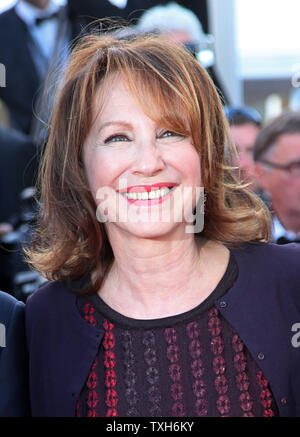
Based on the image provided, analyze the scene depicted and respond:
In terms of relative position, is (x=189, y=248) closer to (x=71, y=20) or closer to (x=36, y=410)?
(x=36, y=410)

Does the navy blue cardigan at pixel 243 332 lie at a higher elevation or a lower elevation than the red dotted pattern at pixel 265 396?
higher

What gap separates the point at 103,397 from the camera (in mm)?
1597

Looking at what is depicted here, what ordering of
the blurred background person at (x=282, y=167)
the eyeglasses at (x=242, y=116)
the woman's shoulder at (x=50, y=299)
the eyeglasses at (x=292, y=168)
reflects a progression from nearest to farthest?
the woman's shoulder at (x=50, y=299), the blurred background person at (x=282, y=167), the eyeglasses at (x=292, y=168), the eyeglasses at (x=242, y=116)

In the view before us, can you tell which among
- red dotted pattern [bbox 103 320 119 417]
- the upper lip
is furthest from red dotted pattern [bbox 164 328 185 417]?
the upper lip

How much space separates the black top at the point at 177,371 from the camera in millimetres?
1547

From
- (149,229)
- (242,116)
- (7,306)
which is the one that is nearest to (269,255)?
(149,229)

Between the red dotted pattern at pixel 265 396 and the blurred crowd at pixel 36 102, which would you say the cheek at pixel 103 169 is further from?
the blurred crowd at pixel 36 102

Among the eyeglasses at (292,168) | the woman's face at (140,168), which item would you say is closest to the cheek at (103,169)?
the woman's face at (140,168)

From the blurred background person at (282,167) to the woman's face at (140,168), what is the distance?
3.98ft

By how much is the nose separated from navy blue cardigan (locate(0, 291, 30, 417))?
520 millimetres

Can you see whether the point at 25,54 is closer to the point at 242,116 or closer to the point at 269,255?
the point at 242,116

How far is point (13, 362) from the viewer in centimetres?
164

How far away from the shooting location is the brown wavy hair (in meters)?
1.65

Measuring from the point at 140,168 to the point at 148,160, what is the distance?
1.1 inches
